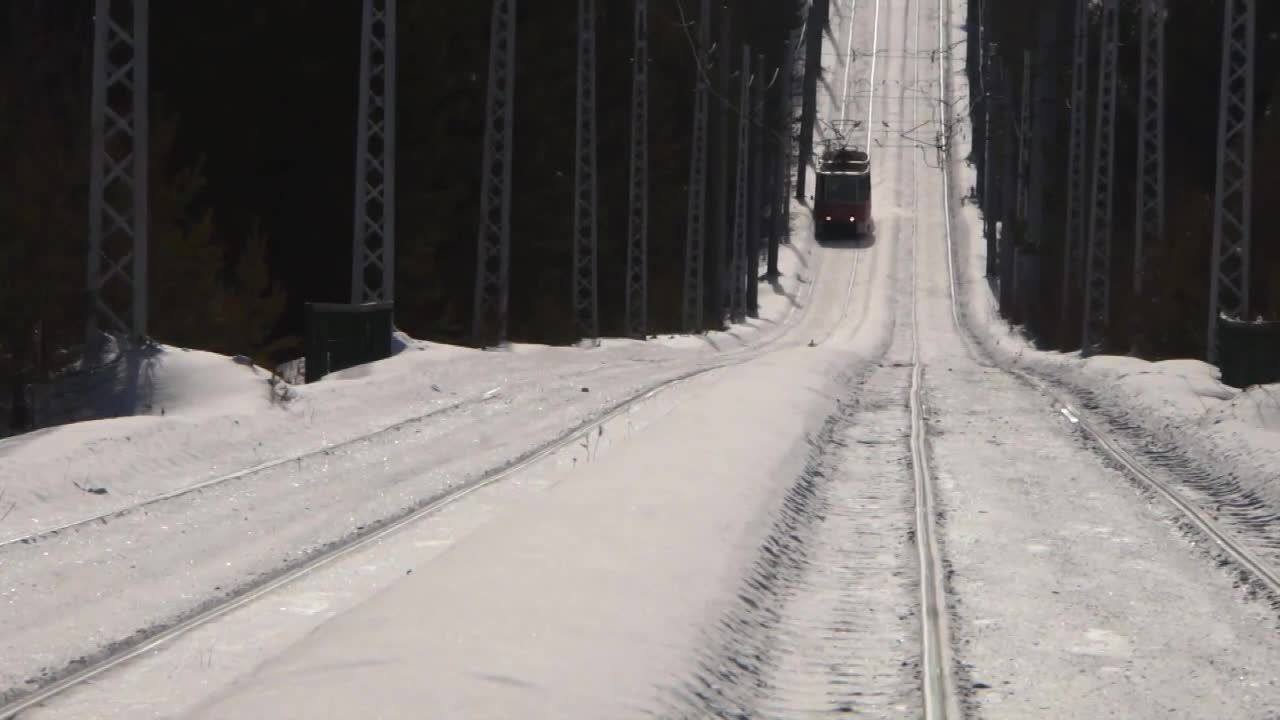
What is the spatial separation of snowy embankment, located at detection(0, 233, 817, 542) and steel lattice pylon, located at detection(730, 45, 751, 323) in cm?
3029

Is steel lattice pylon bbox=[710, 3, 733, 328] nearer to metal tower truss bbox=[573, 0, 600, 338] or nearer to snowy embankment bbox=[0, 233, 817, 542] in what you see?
metal tower truss bbox=[573, 0, 600, 338]

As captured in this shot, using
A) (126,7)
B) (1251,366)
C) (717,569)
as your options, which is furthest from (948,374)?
(717,569)

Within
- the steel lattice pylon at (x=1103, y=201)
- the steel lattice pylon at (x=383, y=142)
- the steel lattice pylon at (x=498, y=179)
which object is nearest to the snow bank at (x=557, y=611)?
the steel lattice pylon at (x=383, y=142)

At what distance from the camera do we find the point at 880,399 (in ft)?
87.6

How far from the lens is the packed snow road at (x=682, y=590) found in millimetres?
8266

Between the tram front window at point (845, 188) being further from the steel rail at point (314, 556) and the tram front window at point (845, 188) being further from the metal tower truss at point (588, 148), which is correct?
the steel rail at point (314, 556)

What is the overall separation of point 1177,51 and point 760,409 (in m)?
43.3

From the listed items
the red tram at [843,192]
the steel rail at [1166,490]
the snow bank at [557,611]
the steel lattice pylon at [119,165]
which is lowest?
the steel rail at [1166,490]

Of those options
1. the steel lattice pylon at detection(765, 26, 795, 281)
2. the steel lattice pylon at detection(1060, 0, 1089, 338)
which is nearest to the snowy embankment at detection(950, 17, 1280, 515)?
the steel lattice pylon at detection(1060, 0, 1089, 338)

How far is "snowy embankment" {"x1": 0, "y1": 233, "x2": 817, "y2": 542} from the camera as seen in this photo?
45.4 feet

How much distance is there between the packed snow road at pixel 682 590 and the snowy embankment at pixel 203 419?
71cm

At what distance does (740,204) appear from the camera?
62562 mm

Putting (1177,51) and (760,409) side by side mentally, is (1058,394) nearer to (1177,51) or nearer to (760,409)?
(760,409)

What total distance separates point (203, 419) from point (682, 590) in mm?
8965
